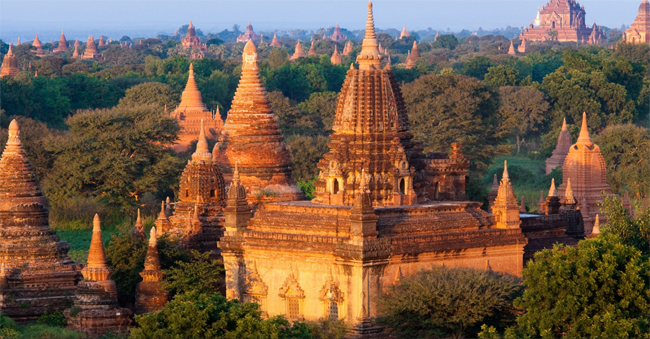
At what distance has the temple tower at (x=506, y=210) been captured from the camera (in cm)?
3422

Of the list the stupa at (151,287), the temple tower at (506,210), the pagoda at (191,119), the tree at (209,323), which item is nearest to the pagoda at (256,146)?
the stupa at (151,287)

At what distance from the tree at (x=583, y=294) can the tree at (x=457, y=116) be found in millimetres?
35259

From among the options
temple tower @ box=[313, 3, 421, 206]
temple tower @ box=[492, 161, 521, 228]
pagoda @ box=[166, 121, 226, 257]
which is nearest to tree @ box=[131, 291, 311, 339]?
temple tower @ box=[313, 3, 421, 206]

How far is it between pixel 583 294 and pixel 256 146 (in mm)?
12366

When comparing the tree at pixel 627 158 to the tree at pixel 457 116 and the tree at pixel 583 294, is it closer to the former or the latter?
the tree at pixel 457 116

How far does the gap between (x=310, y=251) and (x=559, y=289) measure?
4519mm

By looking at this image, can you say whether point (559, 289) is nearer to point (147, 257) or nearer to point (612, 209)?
point (612, 209)

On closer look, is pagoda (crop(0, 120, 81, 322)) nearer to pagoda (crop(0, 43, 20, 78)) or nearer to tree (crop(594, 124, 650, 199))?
tree (crop(594, 124, 650, 199))

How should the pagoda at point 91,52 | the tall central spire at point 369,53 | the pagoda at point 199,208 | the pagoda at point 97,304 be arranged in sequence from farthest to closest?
the pagoda at point 91,52
the pagoda at point 199,208
the tall central spire at point 369,53
the pagoda at point 97,304

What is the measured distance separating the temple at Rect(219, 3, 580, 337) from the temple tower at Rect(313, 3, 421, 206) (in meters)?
0.02

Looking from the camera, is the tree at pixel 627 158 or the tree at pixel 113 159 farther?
the tree at pixel 627 158

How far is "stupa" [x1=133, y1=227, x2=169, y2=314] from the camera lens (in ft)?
114

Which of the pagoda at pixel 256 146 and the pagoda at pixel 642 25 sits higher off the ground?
the pagoda at pixel 642 25

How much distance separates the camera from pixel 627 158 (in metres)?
67.8
